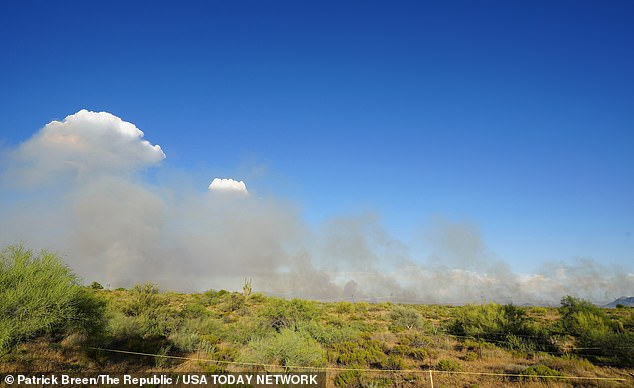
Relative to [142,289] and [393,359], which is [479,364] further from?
[142,289]

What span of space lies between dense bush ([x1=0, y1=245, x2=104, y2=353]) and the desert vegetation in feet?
0.13

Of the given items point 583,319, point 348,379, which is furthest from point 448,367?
point 583,319

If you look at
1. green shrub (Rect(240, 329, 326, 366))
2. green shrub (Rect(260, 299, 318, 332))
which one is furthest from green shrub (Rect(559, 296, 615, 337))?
green shrub (Rect(260, 299, 318, 332))

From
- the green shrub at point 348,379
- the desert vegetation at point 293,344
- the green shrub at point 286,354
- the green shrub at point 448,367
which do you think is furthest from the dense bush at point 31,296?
the green shrub at point 448,367

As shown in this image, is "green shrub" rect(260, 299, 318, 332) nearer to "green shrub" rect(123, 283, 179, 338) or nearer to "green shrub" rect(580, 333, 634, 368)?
"green shrub" rect(123, 283, 179, 338)

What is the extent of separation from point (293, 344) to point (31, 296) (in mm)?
10110

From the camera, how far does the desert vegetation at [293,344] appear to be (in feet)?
38.6

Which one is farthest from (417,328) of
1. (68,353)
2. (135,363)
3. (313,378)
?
(68,353)

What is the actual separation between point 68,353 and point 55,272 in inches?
170

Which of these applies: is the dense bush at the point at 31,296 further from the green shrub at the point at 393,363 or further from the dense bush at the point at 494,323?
the dense bush at the point at 494,323

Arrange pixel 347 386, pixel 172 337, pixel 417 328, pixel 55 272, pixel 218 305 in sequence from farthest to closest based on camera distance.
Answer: pixel 218 305 < pixel 417 328 < pixel 172 337 < pixel 55 272 < pixel 347 386

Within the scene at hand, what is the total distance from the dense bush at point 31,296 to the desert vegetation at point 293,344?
4 centimetres

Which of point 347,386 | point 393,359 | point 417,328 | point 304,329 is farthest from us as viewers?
point 417,328

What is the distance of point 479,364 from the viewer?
15.3 metres
